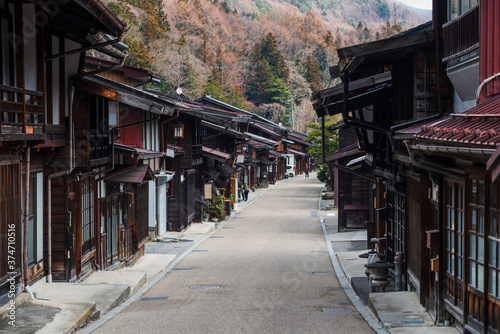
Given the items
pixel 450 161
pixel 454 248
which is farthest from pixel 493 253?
pixel 450 161

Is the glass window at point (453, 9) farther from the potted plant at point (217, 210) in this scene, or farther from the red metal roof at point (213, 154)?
the potted plant at point (217, 210)

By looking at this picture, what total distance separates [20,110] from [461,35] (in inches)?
304

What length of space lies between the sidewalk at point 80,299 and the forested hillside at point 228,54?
56.3 m

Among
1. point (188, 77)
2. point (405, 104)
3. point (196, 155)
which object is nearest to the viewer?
point (405, 104)

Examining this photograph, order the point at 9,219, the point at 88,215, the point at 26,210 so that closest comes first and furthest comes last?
the point at 9,219
the point at 26,210
the point at 88,215

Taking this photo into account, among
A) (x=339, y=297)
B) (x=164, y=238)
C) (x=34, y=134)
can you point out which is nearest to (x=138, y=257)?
(x=164, y=238)

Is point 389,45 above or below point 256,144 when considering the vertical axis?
above

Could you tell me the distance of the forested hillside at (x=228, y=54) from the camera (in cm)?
8531

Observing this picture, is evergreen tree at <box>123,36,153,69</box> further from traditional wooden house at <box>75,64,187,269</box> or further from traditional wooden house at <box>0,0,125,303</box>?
traditional wooden house at <box>0,0,125,303</box>

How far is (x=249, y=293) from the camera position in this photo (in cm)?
1686

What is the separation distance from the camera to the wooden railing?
10.7m

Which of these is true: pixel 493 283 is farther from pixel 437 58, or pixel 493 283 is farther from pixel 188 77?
pixel 188 77

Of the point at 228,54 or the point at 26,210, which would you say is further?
the point at 228,54

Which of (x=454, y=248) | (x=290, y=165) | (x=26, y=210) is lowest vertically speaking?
(x=454, y=248)
